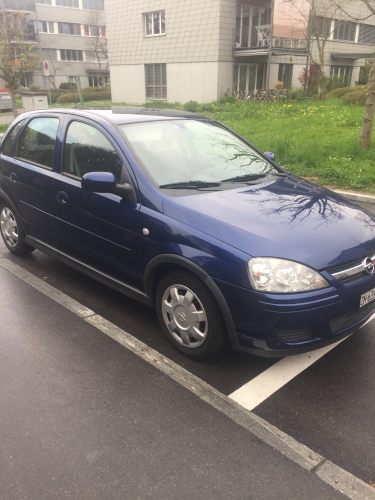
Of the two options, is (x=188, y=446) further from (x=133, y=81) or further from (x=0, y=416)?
(x=133, y=81)

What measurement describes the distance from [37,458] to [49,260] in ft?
10.3

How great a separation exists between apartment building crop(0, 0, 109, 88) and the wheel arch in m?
54.1

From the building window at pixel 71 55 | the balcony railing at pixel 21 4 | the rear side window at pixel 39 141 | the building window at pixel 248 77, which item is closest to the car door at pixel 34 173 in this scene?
the rear side window at pixel 39 141

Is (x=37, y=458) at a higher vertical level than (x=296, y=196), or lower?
lower

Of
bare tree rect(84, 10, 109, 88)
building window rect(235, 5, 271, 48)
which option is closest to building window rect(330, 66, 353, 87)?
building window rect(235, 5, 271, 48)

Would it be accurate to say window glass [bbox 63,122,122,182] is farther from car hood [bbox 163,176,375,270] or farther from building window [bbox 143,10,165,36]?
building window [bbox 143,10,165,36]

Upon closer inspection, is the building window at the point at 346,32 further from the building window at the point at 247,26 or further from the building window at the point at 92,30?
the building window at the point at 92,30

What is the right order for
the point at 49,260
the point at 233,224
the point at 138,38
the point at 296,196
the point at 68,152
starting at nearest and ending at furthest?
the point at 233,224 → the point at 296,196 → the point at 68,152 → the point at 49,260 → the point at 138,38

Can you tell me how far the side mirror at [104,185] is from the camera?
3.48 m

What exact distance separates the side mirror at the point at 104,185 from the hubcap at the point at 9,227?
2.05 metres

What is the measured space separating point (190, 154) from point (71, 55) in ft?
194

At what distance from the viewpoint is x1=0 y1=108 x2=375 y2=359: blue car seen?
2887mm

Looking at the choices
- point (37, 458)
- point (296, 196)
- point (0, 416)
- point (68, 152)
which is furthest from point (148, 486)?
point (68, 152)

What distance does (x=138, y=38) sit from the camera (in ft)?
106
